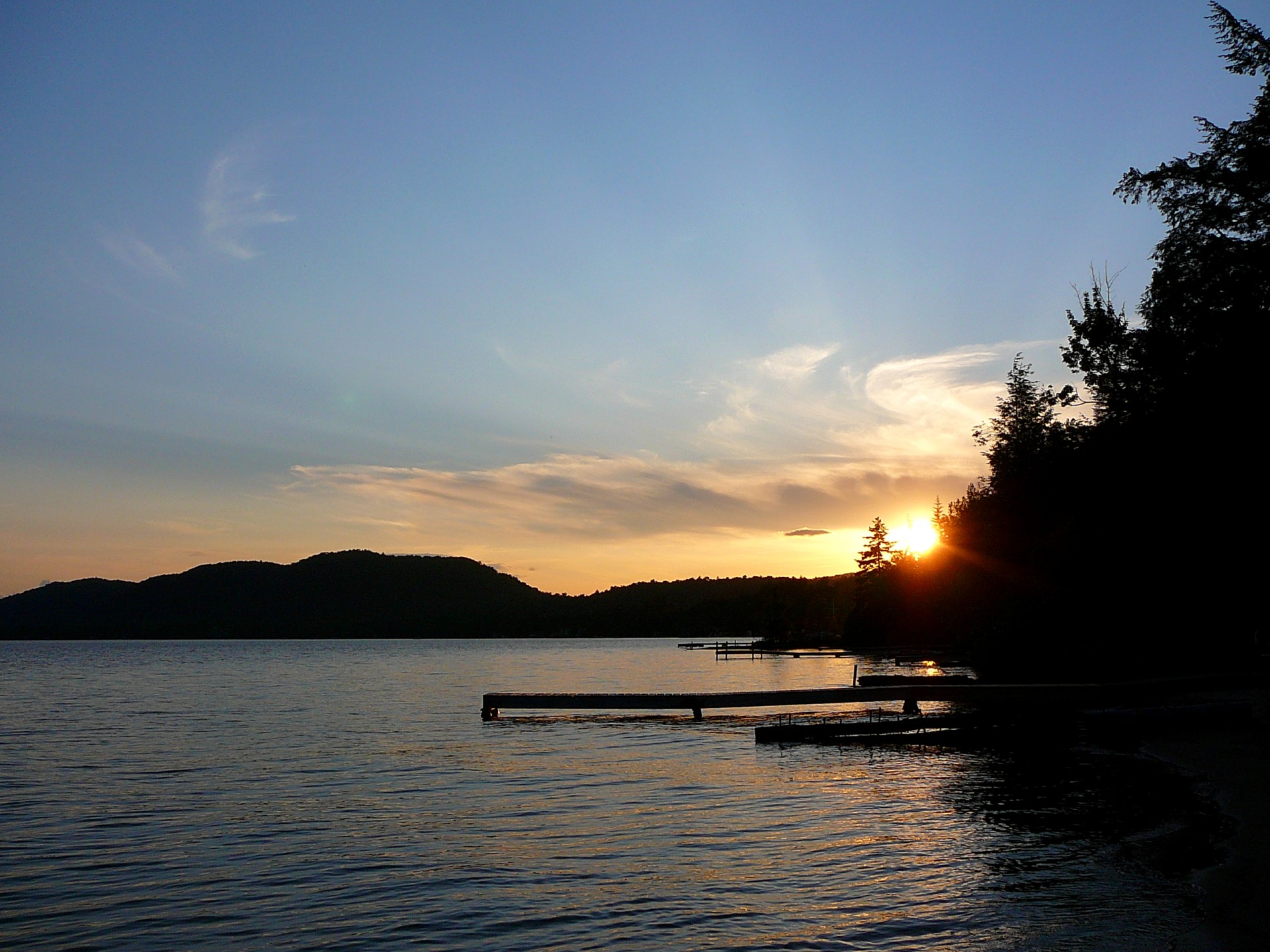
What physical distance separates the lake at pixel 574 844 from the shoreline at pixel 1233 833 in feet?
1.49

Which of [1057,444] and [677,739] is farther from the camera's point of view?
[1057,444]

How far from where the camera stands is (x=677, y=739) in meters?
34.2

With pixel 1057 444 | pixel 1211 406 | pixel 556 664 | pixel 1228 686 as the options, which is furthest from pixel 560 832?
pixel 556 664

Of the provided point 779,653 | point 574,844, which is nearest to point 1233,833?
point 574,844

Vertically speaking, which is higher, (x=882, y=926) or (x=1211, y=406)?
(x=1211, y=406)

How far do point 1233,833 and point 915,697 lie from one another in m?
23.6

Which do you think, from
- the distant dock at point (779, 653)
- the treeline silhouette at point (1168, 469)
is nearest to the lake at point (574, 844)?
the treeline silhouette at point (1168, 469)

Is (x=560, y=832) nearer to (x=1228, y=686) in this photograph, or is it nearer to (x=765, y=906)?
(x=765, y=906)

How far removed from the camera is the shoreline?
10773mm

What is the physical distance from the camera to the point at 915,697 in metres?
39.2

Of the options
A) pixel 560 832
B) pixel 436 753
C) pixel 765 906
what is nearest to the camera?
pixel 765 906

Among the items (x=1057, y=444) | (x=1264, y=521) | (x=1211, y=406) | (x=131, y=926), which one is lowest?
(x=131, y=926)

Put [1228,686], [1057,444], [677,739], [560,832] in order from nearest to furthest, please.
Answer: [560,832] → [677,739] → [1228,686] → [1057,444]

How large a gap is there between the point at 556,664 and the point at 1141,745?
3311 inches
